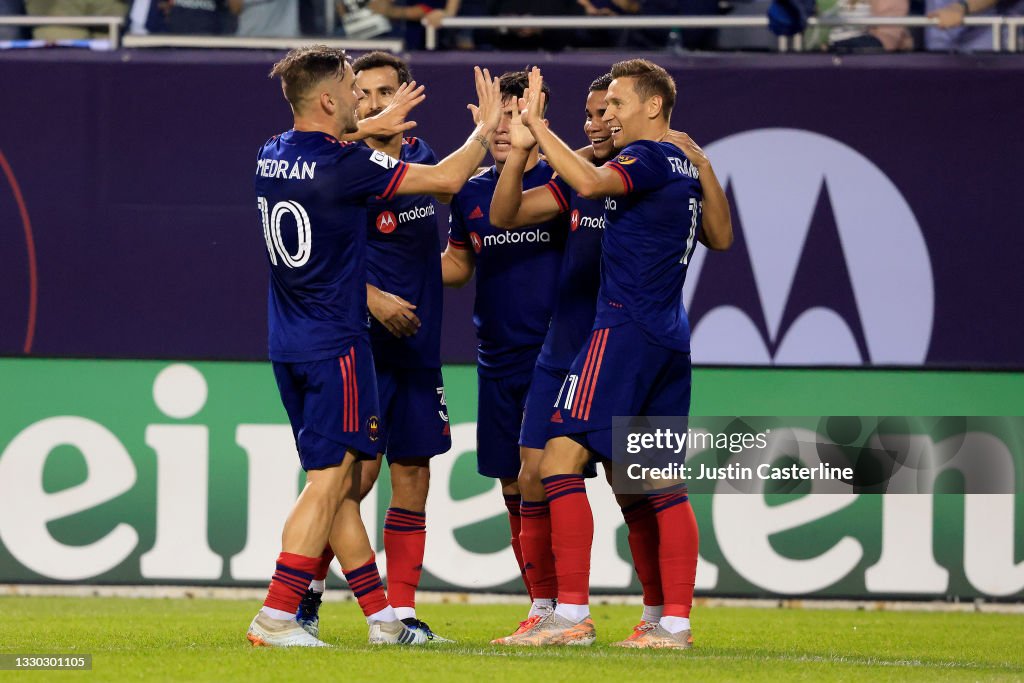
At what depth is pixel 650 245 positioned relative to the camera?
18.1 feet

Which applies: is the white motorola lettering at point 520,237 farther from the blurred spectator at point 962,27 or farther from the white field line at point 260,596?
the blurred spectator at point 962,27

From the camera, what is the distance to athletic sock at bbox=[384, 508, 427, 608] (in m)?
6.04

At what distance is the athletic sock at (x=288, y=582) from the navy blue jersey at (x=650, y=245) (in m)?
1.42

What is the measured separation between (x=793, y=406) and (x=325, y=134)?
11.9 feet

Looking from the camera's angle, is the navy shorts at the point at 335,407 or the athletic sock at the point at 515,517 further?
the athletic sock at the point at 515,517

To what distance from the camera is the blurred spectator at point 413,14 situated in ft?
28.1

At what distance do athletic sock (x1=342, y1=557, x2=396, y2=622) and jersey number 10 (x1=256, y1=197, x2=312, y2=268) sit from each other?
1.15 m

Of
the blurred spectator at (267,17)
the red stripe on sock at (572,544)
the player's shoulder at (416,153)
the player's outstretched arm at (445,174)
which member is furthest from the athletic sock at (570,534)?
the blurred spectator at (267,17)

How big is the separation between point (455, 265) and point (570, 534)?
155 centimetres

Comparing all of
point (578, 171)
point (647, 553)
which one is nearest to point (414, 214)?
point (578, 171)

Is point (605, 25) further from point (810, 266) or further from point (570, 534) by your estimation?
point (570, 534)

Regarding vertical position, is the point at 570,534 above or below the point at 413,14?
below

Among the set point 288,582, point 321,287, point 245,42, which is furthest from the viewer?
point 245,42

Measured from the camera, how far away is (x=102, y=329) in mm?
8234
